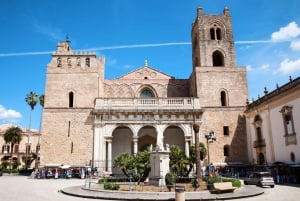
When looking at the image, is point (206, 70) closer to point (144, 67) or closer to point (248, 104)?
point (248, 104)

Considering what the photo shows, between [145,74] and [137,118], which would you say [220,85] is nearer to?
[137,118]

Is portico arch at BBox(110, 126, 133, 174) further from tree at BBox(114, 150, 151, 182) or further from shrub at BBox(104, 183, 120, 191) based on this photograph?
shrub at BBox(104, 183, 120, 191)

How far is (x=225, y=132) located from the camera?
2919 cm

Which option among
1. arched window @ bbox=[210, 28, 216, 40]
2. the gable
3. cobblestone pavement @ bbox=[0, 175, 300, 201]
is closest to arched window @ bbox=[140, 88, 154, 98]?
the gable

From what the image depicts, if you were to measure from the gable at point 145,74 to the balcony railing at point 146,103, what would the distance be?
277 inches

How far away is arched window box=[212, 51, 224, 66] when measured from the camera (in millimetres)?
32344

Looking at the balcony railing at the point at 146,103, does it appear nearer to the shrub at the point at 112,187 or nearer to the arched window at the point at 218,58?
the arched window at the point at 218,58

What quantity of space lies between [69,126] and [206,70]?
1562 cm

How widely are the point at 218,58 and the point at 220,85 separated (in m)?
5.02

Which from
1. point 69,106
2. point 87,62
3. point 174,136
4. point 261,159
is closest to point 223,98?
point 174,136

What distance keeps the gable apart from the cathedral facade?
398 centimetres

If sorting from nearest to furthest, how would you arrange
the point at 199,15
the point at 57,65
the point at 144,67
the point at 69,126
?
1. the point at 69,126
2. the point at 57,65
3. the point at 199,15
4. the point at 144,67

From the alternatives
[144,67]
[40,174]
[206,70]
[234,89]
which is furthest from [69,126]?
[234,89]

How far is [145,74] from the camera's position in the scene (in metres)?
35.5
